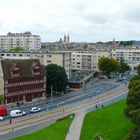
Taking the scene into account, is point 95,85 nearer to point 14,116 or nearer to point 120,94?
point 120,94

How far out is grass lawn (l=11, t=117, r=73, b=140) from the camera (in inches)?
2443

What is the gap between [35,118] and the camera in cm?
8062

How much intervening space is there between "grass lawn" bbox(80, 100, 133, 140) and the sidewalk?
0.74 meters

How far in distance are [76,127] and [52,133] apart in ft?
14.3

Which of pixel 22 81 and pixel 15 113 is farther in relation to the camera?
pixel 22 81

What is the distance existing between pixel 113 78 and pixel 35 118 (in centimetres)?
8316

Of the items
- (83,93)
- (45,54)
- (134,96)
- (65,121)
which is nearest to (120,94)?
(83,93)

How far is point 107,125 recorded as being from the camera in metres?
66.9

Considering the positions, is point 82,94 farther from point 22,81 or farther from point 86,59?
point 86,59

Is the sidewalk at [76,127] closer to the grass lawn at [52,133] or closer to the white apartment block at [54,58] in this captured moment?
the grass lawn at [52,133]

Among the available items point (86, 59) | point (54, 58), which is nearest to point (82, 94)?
point (54, 58)

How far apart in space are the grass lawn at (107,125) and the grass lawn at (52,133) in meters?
3.03

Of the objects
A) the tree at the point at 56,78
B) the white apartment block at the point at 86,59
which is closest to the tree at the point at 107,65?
the white apartment block at the point at 86,59

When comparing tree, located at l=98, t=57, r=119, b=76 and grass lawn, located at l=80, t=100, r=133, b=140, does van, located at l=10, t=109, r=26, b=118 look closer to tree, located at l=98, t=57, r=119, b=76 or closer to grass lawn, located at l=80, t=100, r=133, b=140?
grass lawn, located at l=80, t=100, r=133, b=140
